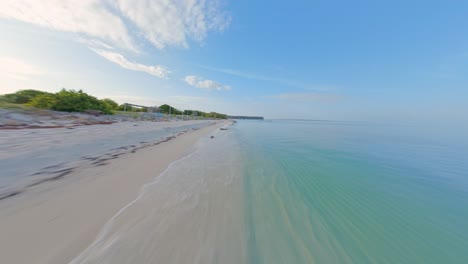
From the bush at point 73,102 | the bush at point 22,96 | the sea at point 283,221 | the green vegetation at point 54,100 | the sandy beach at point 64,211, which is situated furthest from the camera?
the bush at point 22,96

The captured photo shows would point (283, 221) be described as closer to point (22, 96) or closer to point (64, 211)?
point (64, 211)

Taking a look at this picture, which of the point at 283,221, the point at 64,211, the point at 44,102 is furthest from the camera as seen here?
the point at 44,102

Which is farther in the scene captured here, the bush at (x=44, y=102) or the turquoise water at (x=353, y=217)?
the bush at (x=44, y=102)

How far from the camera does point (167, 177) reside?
3.78 metres

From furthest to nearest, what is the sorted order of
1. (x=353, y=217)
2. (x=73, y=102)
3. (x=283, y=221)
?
(x=73, y=102)
(x=353, y=217)
(x=283, y=221)

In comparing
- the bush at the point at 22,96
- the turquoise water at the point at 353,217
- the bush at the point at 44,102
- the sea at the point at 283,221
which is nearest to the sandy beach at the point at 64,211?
the sea at the point at 283,221

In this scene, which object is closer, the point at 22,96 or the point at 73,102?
the point at 73,102

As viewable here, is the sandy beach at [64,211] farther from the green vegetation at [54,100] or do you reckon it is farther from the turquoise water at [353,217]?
the green vegetation at [54,100]

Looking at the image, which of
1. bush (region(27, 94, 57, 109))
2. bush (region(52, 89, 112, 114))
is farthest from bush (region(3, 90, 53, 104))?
bush (region(52, 89, 112, 114))

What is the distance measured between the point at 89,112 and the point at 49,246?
24.1 m

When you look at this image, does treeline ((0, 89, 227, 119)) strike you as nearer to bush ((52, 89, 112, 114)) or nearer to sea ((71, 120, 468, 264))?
bush ((52, 89, 112, 114))

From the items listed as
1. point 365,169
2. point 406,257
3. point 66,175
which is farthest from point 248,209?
point 365,169

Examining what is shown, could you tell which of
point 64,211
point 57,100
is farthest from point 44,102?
point 64,211

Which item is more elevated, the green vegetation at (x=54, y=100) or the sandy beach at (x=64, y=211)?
the green vegetation at (x=54, y=100)
